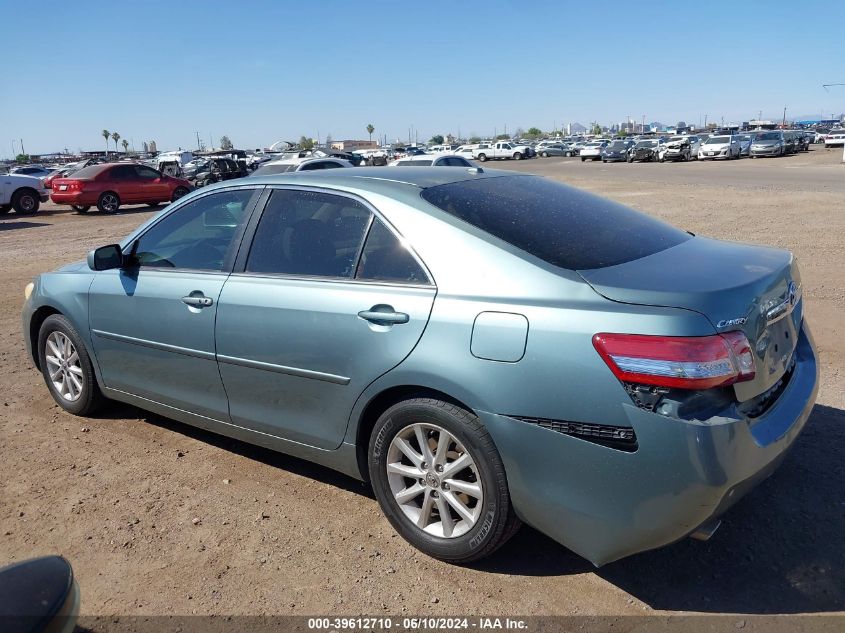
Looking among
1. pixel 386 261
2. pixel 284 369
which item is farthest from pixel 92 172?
pixel 386 261

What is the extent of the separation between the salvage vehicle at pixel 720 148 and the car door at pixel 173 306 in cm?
4676

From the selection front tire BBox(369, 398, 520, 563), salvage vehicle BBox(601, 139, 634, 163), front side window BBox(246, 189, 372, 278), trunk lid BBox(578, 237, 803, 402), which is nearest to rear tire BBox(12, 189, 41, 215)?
front side window BBox(246, 189, 372, 278)

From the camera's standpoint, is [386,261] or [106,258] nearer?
[386,261]

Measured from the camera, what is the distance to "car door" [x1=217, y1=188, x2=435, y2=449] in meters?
3.22

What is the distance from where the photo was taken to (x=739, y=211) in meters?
15.2

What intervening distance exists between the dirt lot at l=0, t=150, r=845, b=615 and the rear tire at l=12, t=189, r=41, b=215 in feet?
66.2

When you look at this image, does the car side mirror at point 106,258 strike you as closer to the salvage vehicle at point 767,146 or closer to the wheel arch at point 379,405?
the wheel arch at point 379,405

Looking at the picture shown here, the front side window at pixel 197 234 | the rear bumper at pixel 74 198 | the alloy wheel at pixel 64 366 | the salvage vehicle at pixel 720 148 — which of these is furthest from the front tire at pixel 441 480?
the salvage vehicle at pixel 720 148

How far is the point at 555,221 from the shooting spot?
11.3ft

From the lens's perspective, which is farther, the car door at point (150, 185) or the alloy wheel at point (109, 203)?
the car door at point (150, 185)

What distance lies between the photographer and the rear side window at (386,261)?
10.6 ft

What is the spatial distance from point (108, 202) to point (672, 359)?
22.9 metres

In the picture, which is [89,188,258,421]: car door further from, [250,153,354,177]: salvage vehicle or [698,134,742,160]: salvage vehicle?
[698,134,742,160]: salvage vehicle

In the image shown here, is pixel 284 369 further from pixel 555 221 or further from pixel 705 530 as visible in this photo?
pixel 705 530
